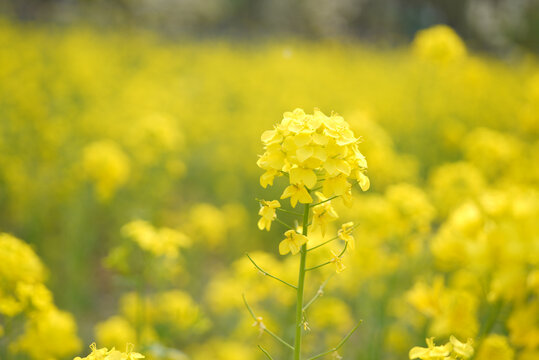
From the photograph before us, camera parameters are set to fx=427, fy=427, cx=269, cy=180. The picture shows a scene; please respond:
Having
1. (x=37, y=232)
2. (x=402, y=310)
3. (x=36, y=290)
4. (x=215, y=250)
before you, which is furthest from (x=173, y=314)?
(x=215, y=250)

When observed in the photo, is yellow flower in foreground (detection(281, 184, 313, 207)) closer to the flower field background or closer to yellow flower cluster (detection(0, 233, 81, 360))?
the flower field background

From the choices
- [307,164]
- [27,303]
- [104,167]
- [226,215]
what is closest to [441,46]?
[226,215]

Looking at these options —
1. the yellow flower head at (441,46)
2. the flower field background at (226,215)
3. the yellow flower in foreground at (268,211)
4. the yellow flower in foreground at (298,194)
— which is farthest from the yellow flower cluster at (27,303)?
the yellow flower head at (441,46)

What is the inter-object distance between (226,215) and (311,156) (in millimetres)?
3755

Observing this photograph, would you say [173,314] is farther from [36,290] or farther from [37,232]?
[37,232]

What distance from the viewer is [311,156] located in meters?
1.19

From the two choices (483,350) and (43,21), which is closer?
(483,350)

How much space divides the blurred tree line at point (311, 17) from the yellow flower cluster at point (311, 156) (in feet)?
27.4

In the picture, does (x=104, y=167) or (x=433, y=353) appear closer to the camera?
(x=433, y=353)

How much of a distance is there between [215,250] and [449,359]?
160 inches

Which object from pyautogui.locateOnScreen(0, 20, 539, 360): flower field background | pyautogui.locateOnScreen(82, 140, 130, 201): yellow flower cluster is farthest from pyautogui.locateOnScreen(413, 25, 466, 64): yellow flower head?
pyautogui.locateOnScreen(82, 140, 130, 201): yellow flower cluster

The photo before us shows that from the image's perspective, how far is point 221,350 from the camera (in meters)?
2.99

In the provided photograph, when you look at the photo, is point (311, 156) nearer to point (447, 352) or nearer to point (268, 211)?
point (268, 211)

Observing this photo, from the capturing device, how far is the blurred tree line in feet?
28.6
